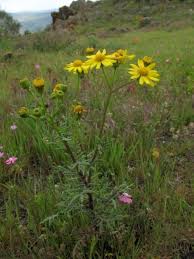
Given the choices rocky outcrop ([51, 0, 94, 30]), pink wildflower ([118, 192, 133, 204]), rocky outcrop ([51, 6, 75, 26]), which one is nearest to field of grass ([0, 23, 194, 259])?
pink wildflower ([118, 192, 133, 204])

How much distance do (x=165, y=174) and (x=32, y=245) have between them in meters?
0.96

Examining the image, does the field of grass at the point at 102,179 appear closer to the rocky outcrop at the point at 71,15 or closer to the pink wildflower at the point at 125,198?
the pink wildflower at the point at 125,198

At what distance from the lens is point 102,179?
2.05 m

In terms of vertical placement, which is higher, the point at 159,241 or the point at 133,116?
the point at 133,116

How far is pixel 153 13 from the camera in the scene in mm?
17078

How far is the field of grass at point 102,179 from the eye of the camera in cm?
192

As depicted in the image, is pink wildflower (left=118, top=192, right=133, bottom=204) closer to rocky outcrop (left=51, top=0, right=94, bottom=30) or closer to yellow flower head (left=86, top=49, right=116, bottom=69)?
yellow flower head (left=86, top=49, right=116, bottom=69)

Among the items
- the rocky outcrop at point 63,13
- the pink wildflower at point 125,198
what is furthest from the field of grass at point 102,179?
the rocky outcrop at point 63,13

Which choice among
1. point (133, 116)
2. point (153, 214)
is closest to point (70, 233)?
point (153, 214)

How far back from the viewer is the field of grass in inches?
Result: 75.7

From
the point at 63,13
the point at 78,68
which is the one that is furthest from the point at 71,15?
the point at 78,68

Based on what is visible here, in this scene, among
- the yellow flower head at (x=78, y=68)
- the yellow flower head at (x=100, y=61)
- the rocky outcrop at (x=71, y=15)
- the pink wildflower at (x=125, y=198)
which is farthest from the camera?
the rocky outcrop at (x=71, y=15)

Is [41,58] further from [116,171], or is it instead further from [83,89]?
[116,171]

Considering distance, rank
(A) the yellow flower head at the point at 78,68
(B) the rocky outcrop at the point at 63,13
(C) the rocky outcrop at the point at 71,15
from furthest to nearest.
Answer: (B) the rocky outcrop at the point at 63,13 → (C) the rocky outcrop at the point at 71,15 → (A) the yellow flower head at the point at 78,68
